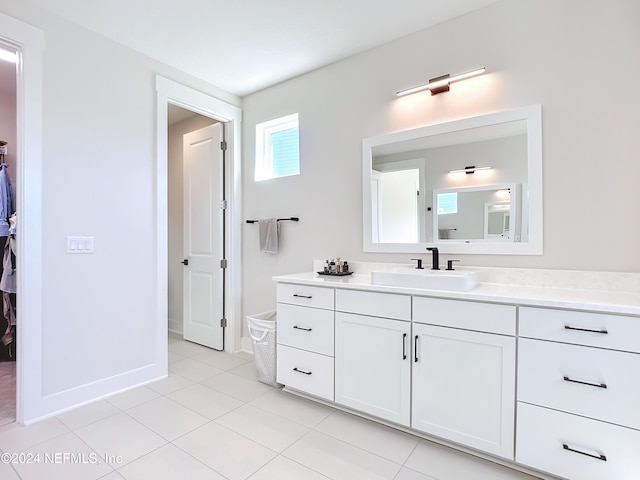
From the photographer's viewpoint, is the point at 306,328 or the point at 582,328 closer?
the point at 582,328

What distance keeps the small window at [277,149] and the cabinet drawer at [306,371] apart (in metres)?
1.64

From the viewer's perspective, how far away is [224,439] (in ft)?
6.18

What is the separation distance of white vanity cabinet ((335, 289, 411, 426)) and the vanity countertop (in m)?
0.06

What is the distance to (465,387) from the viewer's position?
168cm

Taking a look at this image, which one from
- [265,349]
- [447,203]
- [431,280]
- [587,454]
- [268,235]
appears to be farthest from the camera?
[268,235]

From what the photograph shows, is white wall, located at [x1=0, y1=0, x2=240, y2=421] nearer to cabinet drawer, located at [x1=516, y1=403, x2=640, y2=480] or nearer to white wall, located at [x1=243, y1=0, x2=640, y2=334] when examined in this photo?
white wall, located at [x1=243, y1=0, x2=640, y2=334]

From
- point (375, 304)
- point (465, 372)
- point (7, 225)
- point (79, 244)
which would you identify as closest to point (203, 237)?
point (79, 244)

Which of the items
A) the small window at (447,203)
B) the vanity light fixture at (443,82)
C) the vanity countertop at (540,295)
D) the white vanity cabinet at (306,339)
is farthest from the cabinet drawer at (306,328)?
the vanity light fixture at (443,82)

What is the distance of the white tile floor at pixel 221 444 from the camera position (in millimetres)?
1605

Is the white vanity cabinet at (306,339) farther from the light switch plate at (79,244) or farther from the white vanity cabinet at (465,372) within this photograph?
the light switch plate at (79,244)

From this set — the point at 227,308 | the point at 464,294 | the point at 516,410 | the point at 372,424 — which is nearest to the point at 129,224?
the point at 227,308

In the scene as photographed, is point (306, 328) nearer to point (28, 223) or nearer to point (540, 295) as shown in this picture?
point (540, 295)

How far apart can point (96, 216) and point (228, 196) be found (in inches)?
48.6

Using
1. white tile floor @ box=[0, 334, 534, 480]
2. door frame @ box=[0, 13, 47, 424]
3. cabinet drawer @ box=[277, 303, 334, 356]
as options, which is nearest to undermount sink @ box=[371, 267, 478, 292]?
cabinet drawer @ box=[277, 303, 334, 356]
